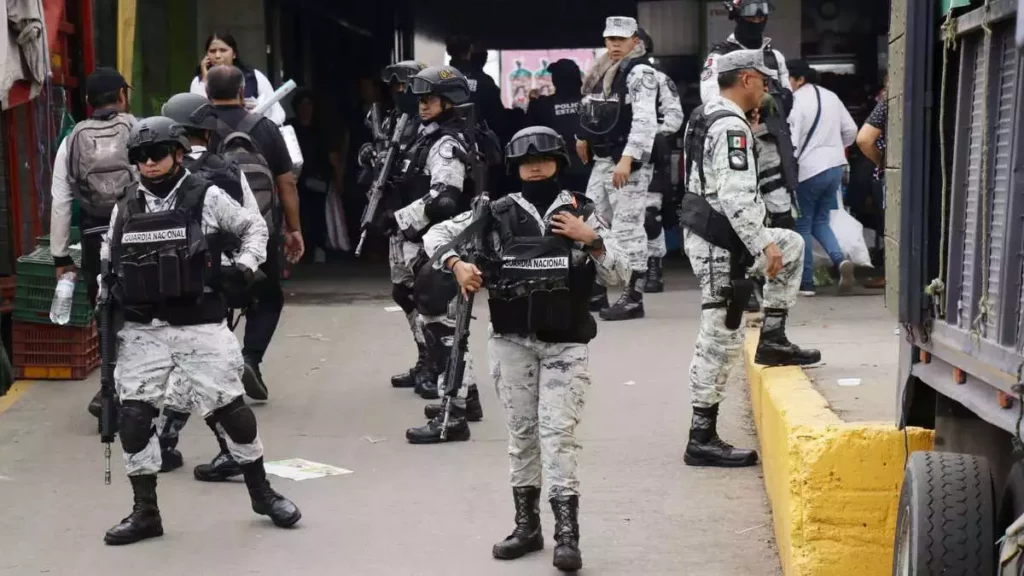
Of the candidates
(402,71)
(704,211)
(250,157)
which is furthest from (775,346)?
(250,157)

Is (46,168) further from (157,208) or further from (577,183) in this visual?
(577,183)

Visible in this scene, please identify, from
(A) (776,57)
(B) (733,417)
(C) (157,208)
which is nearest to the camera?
(C) (157,208)

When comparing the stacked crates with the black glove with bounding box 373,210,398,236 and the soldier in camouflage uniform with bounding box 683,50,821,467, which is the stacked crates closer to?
the black glove with bounding box 373,210,398,236

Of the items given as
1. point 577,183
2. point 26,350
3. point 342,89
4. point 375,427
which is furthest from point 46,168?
point 342,89

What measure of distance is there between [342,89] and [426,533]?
13.0 metres

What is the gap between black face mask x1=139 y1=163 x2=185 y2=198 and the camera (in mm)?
5898

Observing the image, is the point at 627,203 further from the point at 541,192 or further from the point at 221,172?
the point at 541,192

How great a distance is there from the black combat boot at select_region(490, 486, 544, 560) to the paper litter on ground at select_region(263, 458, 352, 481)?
4.98 ft

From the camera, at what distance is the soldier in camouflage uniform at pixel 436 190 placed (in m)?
7.53

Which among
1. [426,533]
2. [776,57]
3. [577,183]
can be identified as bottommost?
[426,533]

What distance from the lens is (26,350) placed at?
907 centimetres

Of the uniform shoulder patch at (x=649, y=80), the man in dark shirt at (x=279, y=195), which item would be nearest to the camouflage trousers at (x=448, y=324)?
the man in dark shirt at (x=279, y=195)

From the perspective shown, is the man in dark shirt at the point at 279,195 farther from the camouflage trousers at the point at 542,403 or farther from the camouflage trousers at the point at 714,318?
the camouflage trousers at the point at 542,403

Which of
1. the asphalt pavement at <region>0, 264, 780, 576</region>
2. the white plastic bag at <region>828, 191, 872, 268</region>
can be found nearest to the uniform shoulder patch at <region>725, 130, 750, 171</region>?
the asphalt pavement at <region>0, 264, 780, 576</region>
